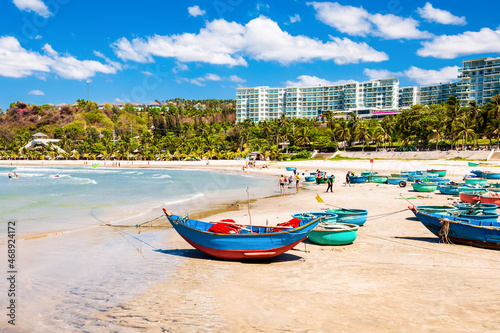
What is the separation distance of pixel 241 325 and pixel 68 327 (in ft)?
11.7

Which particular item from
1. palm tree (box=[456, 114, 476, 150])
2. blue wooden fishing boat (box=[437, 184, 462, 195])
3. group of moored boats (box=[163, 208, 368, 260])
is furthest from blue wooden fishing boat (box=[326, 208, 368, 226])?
palm tree (box=[456, 114, 476, 150])

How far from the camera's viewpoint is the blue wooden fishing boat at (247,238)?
433 inches

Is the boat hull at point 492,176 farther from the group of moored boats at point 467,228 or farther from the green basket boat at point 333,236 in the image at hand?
the green basket boat at point 333,236

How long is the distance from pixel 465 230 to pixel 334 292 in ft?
21.3

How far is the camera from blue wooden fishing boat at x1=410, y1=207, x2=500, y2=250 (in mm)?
11977

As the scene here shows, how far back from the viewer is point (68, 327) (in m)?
7.55

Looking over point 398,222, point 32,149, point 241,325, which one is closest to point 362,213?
point 398,222

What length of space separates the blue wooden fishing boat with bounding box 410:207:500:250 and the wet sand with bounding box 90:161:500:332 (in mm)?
434

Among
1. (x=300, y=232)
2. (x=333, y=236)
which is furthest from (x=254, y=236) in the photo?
(x=333, y=236)

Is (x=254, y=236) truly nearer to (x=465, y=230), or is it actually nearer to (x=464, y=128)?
(x=465, y=230)

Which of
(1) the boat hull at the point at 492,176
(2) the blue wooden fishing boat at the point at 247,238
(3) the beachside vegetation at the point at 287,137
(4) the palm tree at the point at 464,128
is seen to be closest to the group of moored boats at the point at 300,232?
(2) the blue wooden fishing boat at the point at 247,238

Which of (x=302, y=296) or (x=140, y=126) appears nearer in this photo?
(x=302, y=296)

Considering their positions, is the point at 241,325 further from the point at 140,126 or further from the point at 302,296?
the point at 140,126

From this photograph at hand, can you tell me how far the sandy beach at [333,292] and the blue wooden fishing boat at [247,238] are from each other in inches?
15.3
